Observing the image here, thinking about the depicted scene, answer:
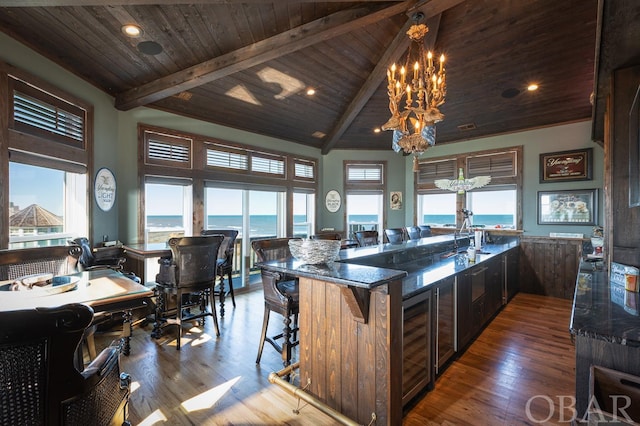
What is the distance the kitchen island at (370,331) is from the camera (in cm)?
168

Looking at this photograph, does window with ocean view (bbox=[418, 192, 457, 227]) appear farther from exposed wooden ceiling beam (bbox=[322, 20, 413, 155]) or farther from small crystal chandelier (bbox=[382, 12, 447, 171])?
small crystal chandelier (bbox=[382, 12, 447, 171])

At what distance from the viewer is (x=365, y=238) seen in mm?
4742

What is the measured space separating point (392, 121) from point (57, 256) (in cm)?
332

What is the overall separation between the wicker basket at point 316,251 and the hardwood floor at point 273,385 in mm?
1088

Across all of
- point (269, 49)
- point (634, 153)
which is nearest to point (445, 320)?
point (634, 153)

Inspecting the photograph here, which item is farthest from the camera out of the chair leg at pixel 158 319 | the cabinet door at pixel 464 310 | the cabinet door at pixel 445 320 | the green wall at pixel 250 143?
the green wall at pixel 250 143

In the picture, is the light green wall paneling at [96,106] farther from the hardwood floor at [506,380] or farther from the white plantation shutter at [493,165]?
the white plantation shutter at [493,165]

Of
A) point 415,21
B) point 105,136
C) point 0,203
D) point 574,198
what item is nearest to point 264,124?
point 105,136

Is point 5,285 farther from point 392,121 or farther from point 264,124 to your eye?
point 264,124

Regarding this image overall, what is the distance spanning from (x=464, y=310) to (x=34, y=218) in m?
4.59

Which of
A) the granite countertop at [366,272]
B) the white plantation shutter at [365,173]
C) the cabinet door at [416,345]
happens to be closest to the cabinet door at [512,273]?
the granite countertop at [366,272]

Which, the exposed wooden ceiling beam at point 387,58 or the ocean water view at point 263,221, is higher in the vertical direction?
the exposed wooden ceiling beam at point 387,58

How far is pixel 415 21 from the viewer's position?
326 cm

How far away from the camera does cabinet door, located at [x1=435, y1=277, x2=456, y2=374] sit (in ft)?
7.95
